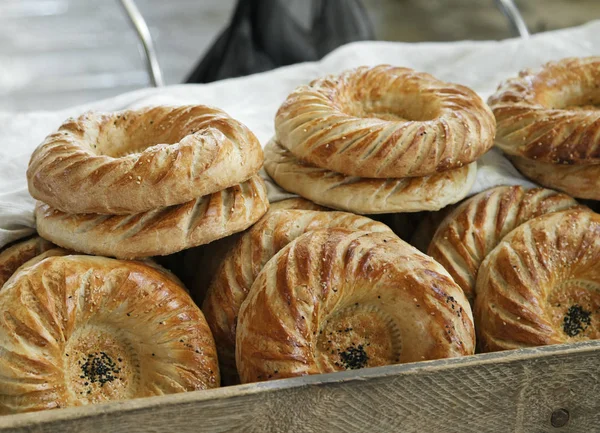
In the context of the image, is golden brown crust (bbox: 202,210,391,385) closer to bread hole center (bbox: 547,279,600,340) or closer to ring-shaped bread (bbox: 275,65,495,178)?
ring-shaped bread (bbox: 275,65,495,178)

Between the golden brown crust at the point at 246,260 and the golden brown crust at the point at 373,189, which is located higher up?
the golden brown crust at the point at 373,189

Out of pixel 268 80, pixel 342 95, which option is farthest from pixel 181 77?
pixel 342 95

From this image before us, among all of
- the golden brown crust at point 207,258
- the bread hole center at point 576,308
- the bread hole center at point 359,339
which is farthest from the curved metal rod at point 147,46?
the bread hole center at point 576,308

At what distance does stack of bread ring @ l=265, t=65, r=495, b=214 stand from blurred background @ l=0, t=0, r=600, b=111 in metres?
3.36

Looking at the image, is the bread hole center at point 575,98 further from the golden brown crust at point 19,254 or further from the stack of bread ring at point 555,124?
the golden brown crust at point 19,254

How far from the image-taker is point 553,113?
1.84 m

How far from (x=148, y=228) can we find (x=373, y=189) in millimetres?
525

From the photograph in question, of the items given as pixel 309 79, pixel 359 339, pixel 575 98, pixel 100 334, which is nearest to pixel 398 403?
pixel 359 339

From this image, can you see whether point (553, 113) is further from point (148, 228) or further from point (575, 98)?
point (148, 228)

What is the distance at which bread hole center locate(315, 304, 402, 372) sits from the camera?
1458 millimetres

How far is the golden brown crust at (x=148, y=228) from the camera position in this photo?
151cm

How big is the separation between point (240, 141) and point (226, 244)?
28 cm

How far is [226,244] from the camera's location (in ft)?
5.71

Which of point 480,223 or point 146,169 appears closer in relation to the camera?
point 146,169
